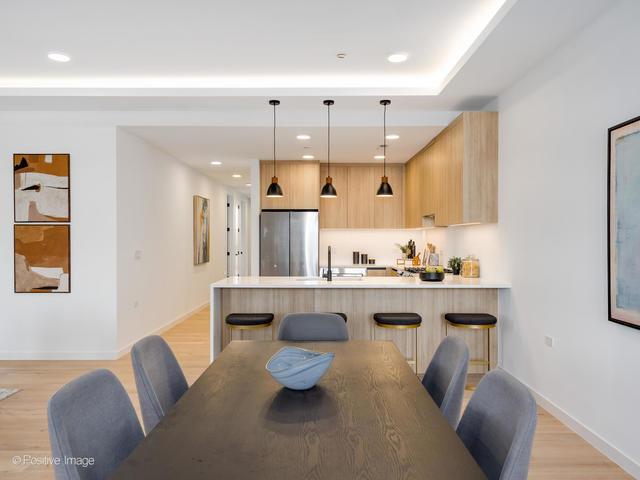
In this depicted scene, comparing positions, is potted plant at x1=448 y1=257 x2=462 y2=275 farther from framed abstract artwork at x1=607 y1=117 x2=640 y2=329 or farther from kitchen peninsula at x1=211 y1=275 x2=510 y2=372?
framed abstract artwork at x1=607 y1=117 x2=640 y2=329

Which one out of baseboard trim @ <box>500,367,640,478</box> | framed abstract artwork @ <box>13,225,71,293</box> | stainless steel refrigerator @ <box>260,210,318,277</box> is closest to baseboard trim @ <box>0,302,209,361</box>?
framed abstract artwork @ <box>13,225,71,293</box>

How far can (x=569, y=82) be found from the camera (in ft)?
10.2

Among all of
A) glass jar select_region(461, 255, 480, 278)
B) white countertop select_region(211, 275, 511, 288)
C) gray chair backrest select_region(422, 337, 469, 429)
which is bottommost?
gray chair backrest select_region(422, 337, 469, 429)

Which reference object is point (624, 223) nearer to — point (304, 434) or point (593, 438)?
point (593, 438)

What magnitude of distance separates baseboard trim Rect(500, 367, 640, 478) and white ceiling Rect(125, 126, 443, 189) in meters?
2.95

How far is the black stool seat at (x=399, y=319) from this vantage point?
12.4 feet

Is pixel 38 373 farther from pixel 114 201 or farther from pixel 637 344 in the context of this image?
pixel 637 344

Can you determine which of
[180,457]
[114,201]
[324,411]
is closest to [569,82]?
[324,411]

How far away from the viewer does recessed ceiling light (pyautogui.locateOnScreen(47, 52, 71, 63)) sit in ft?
12.1

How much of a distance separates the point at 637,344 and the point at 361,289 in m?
2.22

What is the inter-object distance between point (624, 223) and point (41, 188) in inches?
207

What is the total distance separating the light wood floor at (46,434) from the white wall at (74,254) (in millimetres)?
241

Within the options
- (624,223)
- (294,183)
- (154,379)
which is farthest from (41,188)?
(624,223)

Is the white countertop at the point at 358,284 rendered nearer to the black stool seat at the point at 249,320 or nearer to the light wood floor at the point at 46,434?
the black stool seat at the point at 249,320
